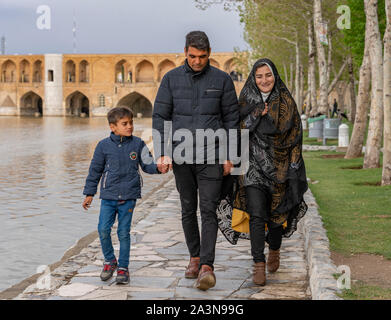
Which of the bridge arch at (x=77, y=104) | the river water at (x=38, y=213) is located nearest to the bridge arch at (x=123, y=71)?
the bridge arch at (x=77, y=104)

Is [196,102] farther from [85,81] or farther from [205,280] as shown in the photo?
[85,81]

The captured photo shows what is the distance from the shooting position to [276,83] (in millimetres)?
4840

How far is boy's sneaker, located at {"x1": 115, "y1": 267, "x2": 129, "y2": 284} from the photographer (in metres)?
4.67

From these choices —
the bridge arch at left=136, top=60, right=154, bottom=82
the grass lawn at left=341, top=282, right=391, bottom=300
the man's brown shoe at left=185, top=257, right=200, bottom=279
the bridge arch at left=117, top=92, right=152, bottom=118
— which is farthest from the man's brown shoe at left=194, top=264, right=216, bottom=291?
the bridge arch at left=117, top=92, right=152, bottom=118

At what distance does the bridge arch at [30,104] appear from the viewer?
243 feet

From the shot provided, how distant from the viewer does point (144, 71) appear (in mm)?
72875

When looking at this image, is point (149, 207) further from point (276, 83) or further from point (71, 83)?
point (71, 83)

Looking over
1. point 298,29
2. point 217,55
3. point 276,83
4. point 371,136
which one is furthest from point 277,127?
point 217,55

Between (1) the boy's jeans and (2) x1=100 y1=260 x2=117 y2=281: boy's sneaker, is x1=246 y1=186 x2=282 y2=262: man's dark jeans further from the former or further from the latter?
(2) x1=100 y1=260 x2=117 y2=281: boy's sneaker

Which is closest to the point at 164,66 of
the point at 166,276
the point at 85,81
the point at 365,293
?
the point at 85,81

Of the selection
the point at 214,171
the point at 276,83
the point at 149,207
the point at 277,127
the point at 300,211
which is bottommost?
the point at 149,207

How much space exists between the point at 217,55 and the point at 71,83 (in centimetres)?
1745
